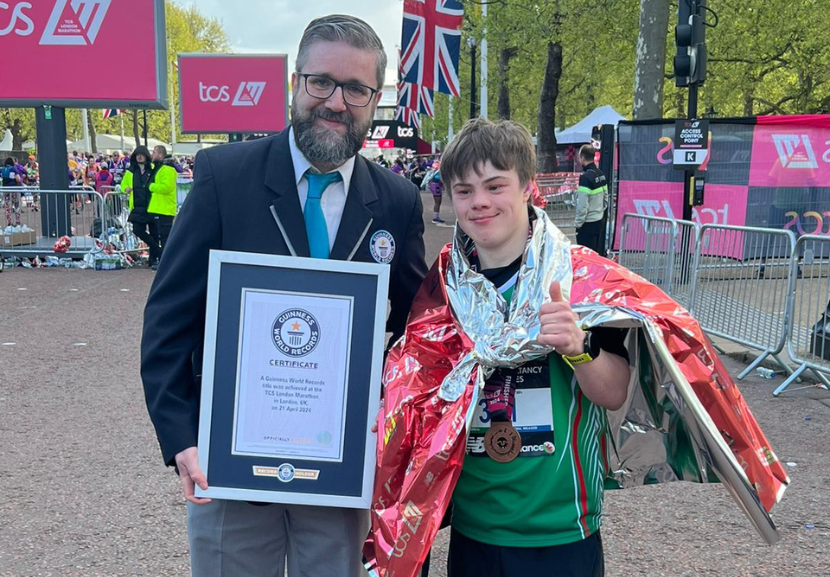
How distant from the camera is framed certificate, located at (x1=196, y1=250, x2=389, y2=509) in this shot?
218 cm

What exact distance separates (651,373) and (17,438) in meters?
4.63

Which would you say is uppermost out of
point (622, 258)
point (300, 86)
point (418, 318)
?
point (300, 86)

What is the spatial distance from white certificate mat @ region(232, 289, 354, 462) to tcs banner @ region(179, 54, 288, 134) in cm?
2260

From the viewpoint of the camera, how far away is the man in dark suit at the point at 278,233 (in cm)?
227

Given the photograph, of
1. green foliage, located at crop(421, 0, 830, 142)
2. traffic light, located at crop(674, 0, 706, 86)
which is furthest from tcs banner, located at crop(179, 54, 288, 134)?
traffic light, located at crop(674, 0, 706, 86)

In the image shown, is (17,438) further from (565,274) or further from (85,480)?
(565,274)

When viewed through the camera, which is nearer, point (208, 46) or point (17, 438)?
point (17, 438)

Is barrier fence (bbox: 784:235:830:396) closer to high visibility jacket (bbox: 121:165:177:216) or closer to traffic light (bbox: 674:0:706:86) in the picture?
traffic light (bbox: 674:0:706:86)

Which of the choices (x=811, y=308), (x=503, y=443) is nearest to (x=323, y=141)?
(x=503, y=443)

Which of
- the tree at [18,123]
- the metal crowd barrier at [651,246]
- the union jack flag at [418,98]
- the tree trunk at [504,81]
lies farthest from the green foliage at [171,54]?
the metal crowd barrier at [651,246]

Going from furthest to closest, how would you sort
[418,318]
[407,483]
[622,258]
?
[622,258]
[418,318]
[407,483]

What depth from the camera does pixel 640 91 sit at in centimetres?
1534

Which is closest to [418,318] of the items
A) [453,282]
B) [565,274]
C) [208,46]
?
[453,282]

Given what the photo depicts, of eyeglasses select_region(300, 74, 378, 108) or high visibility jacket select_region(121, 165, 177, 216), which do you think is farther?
high visibility jacket select_region(121, 165, 177, 216)
